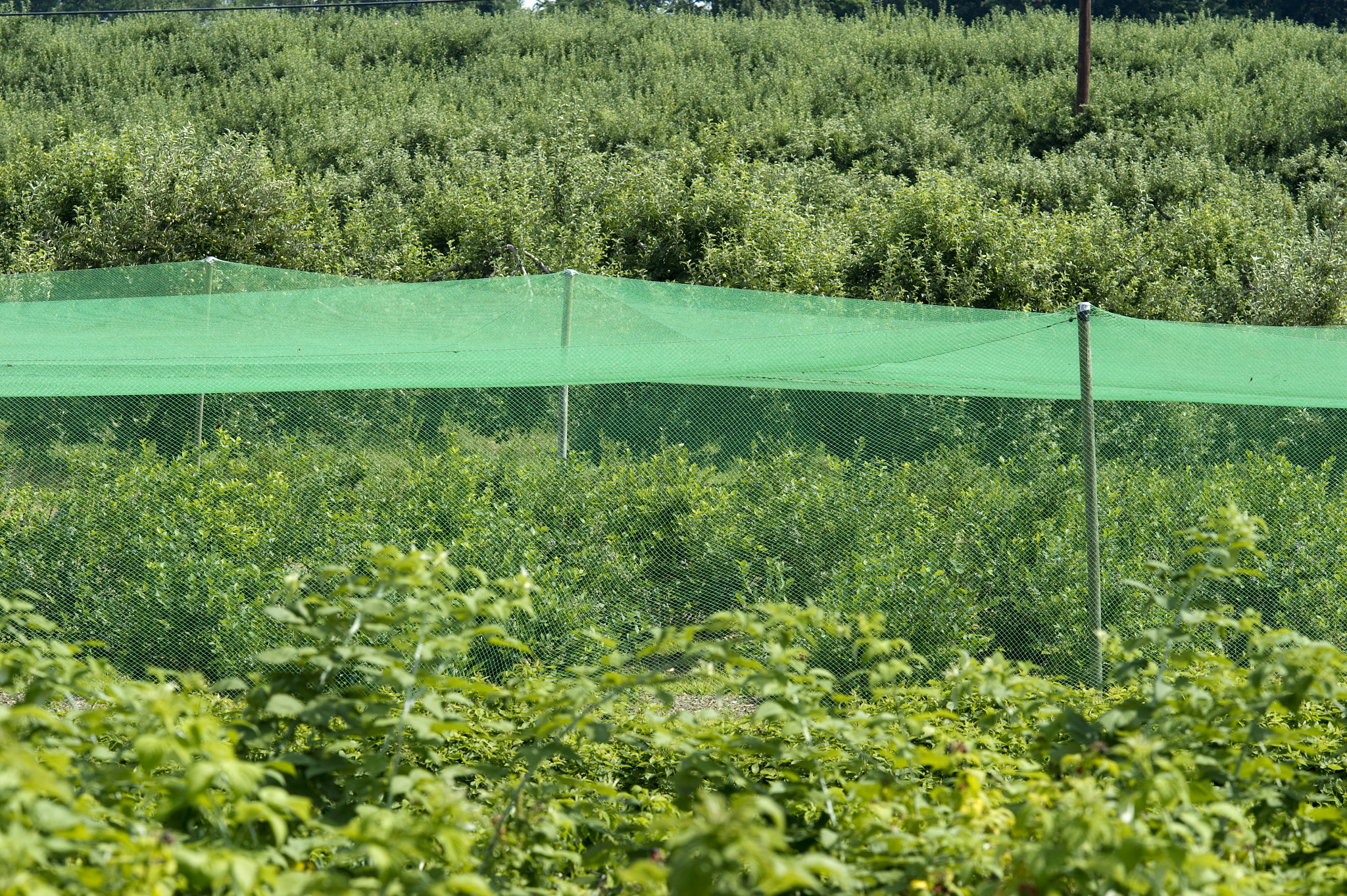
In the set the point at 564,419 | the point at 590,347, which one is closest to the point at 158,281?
the point at 564,419

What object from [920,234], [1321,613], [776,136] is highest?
[776,136]

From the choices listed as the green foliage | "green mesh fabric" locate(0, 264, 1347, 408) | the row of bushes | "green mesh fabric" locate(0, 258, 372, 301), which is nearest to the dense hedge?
"green mesh fabric" locate(0, 258, 372, 301)

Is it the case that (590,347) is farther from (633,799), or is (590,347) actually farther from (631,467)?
(633,799)

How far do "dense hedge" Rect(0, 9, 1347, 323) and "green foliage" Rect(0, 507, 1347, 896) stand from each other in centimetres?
771

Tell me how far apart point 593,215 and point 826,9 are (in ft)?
65.4

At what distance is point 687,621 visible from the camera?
4.47 metres

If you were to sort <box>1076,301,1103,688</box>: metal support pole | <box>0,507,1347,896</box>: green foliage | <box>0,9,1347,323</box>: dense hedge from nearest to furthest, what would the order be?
<box>0,507,1347,896</box>: green foliage → <box>1076,301,1103,688</box>: metal support pole → <box>0,9,1347,323</box>: dense hedge

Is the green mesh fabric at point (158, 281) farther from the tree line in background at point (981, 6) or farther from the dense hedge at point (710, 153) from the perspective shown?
the tree line in background at point (981, 6)

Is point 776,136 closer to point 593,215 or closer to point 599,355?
point 593,215

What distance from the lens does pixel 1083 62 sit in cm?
1551

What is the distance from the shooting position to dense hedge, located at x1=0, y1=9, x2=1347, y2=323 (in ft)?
33.6

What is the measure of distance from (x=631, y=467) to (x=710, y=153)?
10444 mm

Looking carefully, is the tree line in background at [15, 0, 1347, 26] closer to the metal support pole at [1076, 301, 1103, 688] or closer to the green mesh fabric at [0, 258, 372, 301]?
the green mesh fabric at [0, 258, 372, 301]

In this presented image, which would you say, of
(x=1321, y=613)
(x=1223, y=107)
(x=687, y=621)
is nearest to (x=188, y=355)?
(x=687, y=621)
